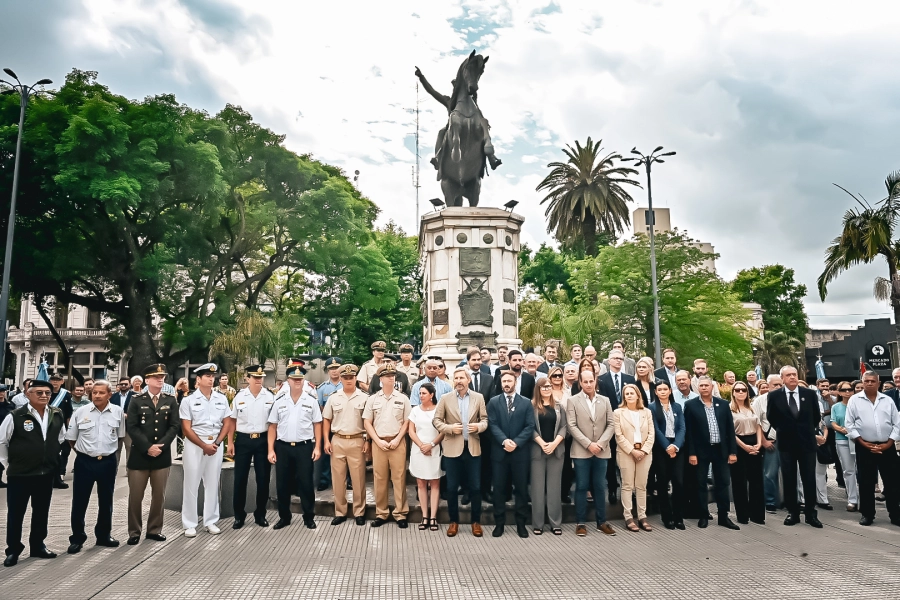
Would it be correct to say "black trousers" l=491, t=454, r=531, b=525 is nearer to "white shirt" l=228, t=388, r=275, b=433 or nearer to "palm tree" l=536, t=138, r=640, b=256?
"white shirt" l=228, t=388, r=275, b=433

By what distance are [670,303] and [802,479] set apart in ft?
59.5

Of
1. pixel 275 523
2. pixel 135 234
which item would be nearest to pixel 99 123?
pixel 135 234

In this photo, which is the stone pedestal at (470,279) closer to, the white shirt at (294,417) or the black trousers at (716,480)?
Result: the white shirt at (294,417)

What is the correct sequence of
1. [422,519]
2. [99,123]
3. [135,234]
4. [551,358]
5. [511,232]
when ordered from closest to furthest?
[422,519]
[551,358]
[511,232]
[99,123]
[135,234]

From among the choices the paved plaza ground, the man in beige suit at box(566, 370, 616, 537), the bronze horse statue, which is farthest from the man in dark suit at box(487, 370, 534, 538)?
the bronze horse statue

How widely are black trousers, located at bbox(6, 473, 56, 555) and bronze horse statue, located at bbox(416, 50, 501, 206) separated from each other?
10.1 metres

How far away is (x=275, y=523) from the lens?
795 centimetres

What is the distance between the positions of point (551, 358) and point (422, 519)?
3.18m

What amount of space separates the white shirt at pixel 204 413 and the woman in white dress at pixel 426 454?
228 cm

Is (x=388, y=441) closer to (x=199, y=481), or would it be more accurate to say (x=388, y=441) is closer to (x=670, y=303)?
(x=199, y=481)

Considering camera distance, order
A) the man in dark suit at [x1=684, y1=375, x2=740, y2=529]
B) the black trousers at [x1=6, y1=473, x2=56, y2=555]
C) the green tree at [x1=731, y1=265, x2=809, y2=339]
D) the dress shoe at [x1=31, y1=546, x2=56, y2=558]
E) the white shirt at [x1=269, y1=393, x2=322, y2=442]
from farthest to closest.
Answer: the green tree at [x1=731, y1=265, x2=809, y2=339]
the man in dark suit at [x1=684, y1=375, x2=740, y2=529]
the white shirt at [x1=269, y1=393, x2=322, y2=442]
the dress shoe at [x1=31, y1=546, x2=56, y2=558]
the black trousers at [x1=6, y1=473, x2=56, y2=555]

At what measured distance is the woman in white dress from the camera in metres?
7.64

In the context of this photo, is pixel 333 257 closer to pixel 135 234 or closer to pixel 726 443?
pixel 135 234

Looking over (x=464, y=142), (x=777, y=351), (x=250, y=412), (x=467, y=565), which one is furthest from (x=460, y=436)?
(x=777, y=351)
